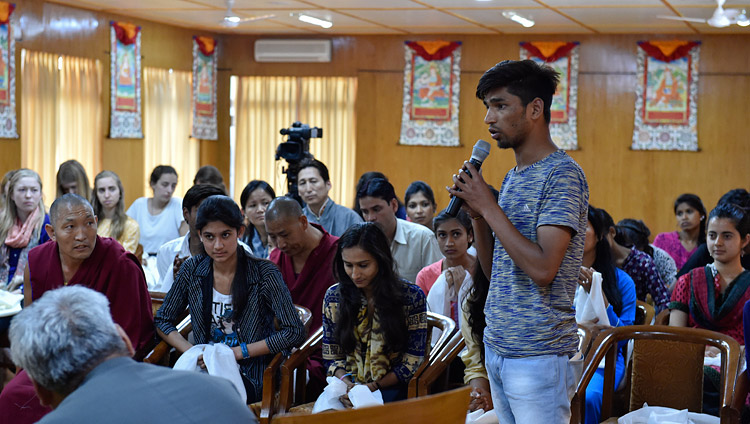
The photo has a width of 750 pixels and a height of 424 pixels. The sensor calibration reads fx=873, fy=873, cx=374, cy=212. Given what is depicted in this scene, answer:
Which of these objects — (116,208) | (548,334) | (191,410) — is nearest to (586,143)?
(116,208)

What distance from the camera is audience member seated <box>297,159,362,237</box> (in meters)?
5.28

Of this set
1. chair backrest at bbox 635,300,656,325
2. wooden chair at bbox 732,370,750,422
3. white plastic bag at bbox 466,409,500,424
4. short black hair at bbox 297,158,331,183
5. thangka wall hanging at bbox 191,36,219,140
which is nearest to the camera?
wooden chair at bbox 732,370,750,422

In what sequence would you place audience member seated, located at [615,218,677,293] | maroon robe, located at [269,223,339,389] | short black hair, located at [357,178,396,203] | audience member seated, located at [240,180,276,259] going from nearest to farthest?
1. maroon robe, located at [269,223,339,389]
2. short black hair, located at [357,178,396,203]
3. audience member seated, located at [240,180,276,259]
4. audience member seated, located at [615,218,677,293]

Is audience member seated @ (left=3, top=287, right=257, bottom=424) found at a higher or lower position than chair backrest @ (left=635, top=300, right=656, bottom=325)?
higher

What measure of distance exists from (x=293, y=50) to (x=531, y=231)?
9115 millimetres

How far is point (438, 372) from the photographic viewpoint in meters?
3.34

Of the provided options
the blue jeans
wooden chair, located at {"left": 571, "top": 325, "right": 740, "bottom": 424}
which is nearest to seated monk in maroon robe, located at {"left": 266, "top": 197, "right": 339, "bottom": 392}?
wooden chair, located at {"left": 571, "top": 325, "right": 740, "bottom": 424}

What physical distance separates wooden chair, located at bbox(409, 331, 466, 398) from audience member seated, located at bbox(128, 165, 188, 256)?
3.79m

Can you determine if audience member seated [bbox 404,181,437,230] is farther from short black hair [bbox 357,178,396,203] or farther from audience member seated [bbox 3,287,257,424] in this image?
audience member seated [bbox 3,287,257,424]

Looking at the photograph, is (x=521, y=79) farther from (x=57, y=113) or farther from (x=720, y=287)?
(x=57, y=113)

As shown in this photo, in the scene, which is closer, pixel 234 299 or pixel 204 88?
pixel 234 299

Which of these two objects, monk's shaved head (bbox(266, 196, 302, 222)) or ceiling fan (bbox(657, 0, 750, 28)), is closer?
monk's shaved head (bbox(266, 196, 302, 222))

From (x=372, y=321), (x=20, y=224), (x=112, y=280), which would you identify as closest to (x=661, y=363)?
(x=372, y=321)

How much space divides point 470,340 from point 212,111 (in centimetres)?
816
